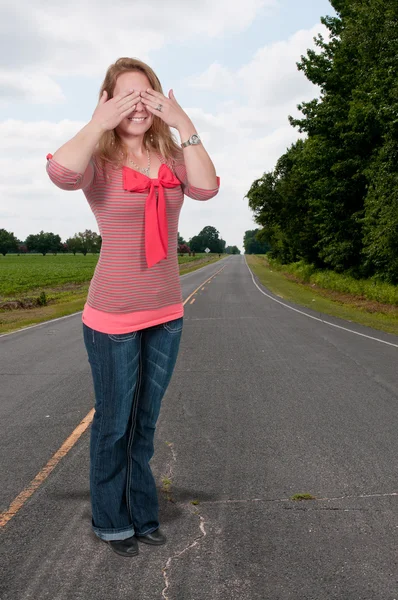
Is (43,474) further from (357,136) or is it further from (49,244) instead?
(49,244)

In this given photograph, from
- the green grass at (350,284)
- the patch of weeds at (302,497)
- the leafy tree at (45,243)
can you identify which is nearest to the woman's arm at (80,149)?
the patch of weeds at (302,497)

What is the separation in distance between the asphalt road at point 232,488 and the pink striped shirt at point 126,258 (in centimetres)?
125

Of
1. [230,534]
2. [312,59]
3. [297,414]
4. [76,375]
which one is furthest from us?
[312,59]

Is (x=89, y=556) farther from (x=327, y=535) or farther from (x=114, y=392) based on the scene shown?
(x=327, y=535)

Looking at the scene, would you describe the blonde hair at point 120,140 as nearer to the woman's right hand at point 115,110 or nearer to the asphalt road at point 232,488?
the woman's right hand at point 115,110

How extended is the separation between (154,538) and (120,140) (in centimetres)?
211

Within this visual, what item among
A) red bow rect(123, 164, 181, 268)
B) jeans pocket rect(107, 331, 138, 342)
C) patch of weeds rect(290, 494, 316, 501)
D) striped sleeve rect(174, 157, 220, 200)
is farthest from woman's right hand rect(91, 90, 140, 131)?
patch of weeds rect(290, 494, 316, 501)

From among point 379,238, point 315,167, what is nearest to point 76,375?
point 379,238

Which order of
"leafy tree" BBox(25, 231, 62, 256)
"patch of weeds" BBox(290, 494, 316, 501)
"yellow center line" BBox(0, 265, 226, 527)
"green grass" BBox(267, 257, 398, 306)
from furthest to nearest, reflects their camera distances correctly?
Answer: "leafy tree" BBox(25, 231, 62, 256), "green grass" BBox(267, 257, 398, 306), "patch of weeds" BBox(290, 494, 316, 501), "yellow center line" BBox(0, 265, 226, 527)

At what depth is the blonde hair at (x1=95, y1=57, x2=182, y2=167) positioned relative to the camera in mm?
2348

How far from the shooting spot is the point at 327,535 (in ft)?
9.71

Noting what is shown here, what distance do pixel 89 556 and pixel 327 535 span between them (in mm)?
1332

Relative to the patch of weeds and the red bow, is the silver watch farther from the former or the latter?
the patch of weeds

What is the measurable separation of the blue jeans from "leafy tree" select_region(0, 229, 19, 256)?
157008mm
